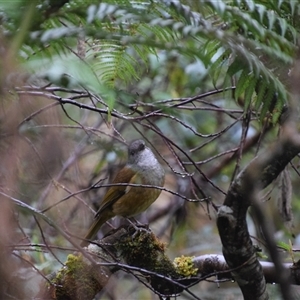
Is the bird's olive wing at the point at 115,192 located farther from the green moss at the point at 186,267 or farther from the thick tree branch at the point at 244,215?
the thick tree branch at the point at 244,215

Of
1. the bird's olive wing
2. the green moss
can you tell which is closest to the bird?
the bird's olive wing

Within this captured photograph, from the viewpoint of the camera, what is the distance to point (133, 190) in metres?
3.81

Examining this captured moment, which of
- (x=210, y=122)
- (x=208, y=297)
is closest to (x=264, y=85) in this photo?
(x=208, y=297)

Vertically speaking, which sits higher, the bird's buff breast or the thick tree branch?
the thick tree branch

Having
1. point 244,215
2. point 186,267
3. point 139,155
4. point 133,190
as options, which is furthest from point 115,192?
point 244,215

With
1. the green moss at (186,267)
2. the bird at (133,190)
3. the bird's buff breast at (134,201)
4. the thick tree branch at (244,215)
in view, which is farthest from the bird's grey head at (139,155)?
the thick tree branch at (244,215)

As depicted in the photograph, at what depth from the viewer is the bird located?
380cm

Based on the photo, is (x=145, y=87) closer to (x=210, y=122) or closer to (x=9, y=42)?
(x=210, y=122)

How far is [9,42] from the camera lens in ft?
5.27

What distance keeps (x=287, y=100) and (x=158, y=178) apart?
6.26 ft

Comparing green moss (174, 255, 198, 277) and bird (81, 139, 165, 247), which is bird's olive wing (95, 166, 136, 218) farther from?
green moss (174, 255, 198, 277)

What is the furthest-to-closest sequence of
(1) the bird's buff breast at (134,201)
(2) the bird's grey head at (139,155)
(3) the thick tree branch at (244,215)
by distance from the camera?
(2) the bird's grey head at (139,155) → (1) the bird's buff breast at (134,201) → (3) the thick tree branch at (244,215)

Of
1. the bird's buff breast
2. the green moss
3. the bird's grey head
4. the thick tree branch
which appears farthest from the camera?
the bird's grey head

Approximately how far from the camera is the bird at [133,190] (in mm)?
3801
